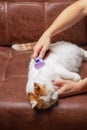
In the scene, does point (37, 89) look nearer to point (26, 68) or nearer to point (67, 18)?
point (26, 68)

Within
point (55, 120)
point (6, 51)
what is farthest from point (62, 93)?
point (6, 51)

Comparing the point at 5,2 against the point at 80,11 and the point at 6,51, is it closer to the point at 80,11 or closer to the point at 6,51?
the point at 6,51

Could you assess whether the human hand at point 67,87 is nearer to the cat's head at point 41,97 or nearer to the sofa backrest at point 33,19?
the cat's head at point 41,97

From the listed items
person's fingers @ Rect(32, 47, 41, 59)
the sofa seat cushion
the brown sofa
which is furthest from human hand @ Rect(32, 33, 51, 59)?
the sofa seat cushion

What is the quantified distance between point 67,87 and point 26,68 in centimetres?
32

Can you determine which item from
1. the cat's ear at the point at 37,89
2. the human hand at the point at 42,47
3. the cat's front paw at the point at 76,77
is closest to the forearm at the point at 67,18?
the human hand at the point at 42,47

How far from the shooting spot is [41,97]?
3.48 feet

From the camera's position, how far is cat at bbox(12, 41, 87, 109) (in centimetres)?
107

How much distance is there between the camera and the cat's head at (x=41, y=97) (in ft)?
3.49

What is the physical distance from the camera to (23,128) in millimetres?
1125

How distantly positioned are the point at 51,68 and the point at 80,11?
36 cm

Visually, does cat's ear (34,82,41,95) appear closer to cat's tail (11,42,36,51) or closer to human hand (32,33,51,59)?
human hand (32,33,51,59)

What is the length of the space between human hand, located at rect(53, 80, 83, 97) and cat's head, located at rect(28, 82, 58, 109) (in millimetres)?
62

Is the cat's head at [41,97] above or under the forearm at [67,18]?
under
